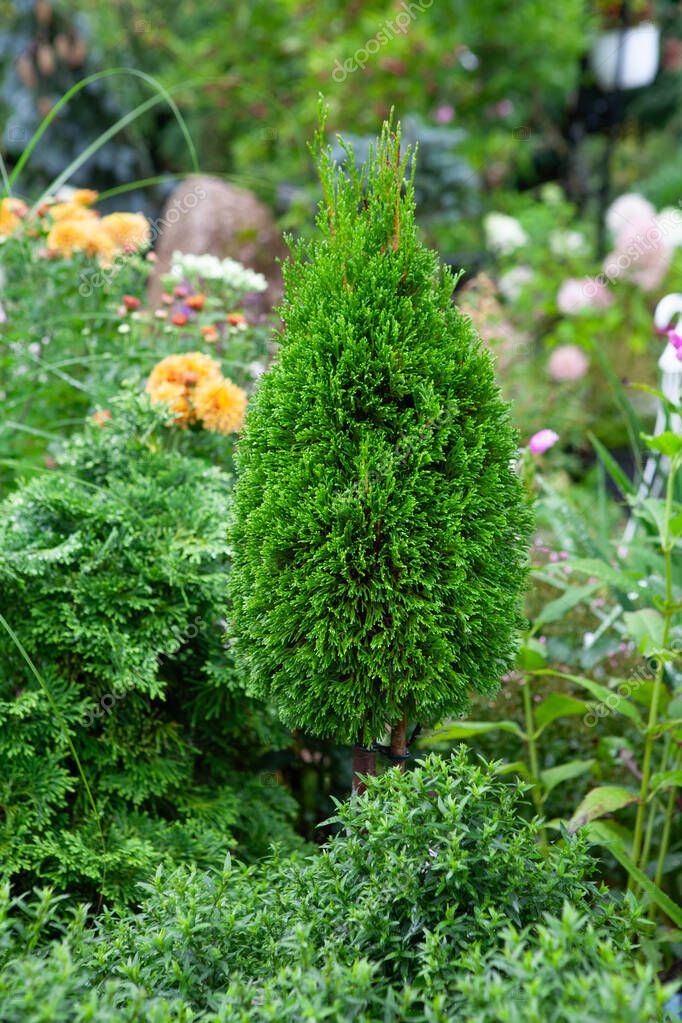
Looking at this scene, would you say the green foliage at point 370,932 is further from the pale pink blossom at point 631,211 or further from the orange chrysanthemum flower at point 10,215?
the pale pink blossom at point 631,211

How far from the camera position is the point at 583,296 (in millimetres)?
6109

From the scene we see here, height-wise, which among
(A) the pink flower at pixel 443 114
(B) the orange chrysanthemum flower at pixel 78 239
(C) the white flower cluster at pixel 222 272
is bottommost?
(C) the white flower cluster at pixel 222 272

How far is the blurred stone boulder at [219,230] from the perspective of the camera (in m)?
6.06

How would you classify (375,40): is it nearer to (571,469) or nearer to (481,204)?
(481,204)

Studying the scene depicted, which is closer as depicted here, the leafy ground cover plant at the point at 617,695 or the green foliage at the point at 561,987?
the green foliage at the point at 561,987

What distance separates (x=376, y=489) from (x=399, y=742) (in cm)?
59

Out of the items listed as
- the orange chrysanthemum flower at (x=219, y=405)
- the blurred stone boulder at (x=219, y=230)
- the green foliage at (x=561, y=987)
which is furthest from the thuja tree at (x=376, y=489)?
the blurred stone boulder at (x=219, y=230)

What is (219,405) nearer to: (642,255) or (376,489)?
(376,489)

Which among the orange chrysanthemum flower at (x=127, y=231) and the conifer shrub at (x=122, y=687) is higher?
the orange chrysanthemum flower at (x=127, y=231)

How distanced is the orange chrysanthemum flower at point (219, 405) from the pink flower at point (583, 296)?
3873mm

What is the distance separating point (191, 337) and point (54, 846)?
6.40 ft
